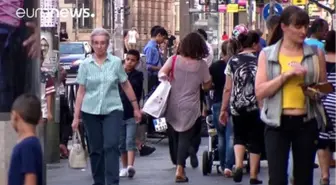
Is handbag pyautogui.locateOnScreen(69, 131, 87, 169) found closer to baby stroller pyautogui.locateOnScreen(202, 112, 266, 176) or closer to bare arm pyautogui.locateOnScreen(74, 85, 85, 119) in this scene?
baby stroller pyautogui.locateOnScreen(202, 112, 266, 176)

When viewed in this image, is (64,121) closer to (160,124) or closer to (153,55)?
(160,124)

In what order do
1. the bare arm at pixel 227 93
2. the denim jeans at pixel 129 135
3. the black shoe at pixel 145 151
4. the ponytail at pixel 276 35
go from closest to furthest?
1. the ponytail at pixel 276 35
2. the bare arm at pixel 227 93
3. the denim jeans at pixel 129 135
4. the black shoe at pixel 145 151

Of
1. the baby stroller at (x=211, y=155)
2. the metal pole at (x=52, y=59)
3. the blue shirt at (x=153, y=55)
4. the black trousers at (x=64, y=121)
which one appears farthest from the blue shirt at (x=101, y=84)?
the blue shirt at (x=153, y=55)

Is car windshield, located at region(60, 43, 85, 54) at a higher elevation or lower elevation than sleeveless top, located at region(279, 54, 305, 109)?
lower

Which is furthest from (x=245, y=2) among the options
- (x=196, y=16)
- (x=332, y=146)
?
(x=332, y=146)

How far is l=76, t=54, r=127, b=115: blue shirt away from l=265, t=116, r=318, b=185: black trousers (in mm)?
3263

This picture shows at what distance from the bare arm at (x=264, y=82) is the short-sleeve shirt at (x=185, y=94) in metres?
4.49

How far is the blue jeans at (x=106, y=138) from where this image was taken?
11.9 metres

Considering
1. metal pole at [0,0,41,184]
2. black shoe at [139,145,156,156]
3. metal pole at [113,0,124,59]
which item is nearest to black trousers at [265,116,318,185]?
metal pole at [0,0,41,184]

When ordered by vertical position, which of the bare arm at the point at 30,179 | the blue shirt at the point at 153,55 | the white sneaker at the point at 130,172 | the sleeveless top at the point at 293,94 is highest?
the sleeveless top at the point at 293,94

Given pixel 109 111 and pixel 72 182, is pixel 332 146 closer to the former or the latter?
pixel 109 111

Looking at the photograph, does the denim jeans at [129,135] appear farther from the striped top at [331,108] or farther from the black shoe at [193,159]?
the striped top at [331,108]

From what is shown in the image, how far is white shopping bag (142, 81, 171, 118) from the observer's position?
1351 cm

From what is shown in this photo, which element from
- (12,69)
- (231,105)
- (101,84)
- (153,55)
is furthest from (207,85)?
(153,55)
